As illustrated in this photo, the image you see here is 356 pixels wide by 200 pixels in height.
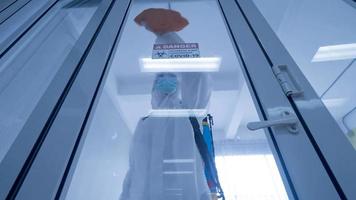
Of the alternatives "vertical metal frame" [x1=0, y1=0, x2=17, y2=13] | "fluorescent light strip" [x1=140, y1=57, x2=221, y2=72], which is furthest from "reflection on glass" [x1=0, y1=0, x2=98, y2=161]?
"fluorescent light strip" [x1=140, y1=57, x2=221, y2=72]

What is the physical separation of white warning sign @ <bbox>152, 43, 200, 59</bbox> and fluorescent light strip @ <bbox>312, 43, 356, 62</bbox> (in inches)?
19.3

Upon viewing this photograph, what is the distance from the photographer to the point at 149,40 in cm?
112

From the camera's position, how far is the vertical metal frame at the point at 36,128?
1.63 feet

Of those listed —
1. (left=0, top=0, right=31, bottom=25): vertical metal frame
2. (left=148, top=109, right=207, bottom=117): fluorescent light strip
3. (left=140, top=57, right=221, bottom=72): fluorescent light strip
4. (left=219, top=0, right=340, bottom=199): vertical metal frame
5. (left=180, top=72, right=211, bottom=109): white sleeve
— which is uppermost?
(left=0, top=0, right=31, bottom=25): vertical metal frame

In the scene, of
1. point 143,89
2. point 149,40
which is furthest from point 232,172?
point 149,40

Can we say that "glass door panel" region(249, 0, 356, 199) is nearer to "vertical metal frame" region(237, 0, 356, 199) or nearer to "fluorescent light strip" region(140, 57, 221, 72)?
"vertical metal frame" region(237, 0, 356, 199)

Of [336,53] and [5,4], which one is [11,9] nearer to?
[5,4]


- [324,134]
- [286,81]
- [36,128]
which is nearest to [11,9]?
[36,128]

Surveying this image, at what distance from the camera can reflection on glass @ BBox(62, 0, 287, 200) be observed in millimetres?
729

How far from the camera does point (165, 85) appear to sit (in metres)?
0.98

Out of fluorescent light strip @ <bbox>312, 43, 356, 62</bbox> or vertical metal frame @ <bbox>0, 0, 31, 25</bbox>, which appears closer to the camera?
fluorescent light strip @ <bbox>312, 43, 356, 62</bbox>

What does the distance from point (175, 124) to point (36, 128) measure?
1.59 feet

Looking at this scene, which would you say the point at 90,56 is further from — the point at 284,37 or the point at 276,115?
the point at 284,37

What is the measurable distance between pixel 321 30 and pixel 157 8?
88 centimetres
